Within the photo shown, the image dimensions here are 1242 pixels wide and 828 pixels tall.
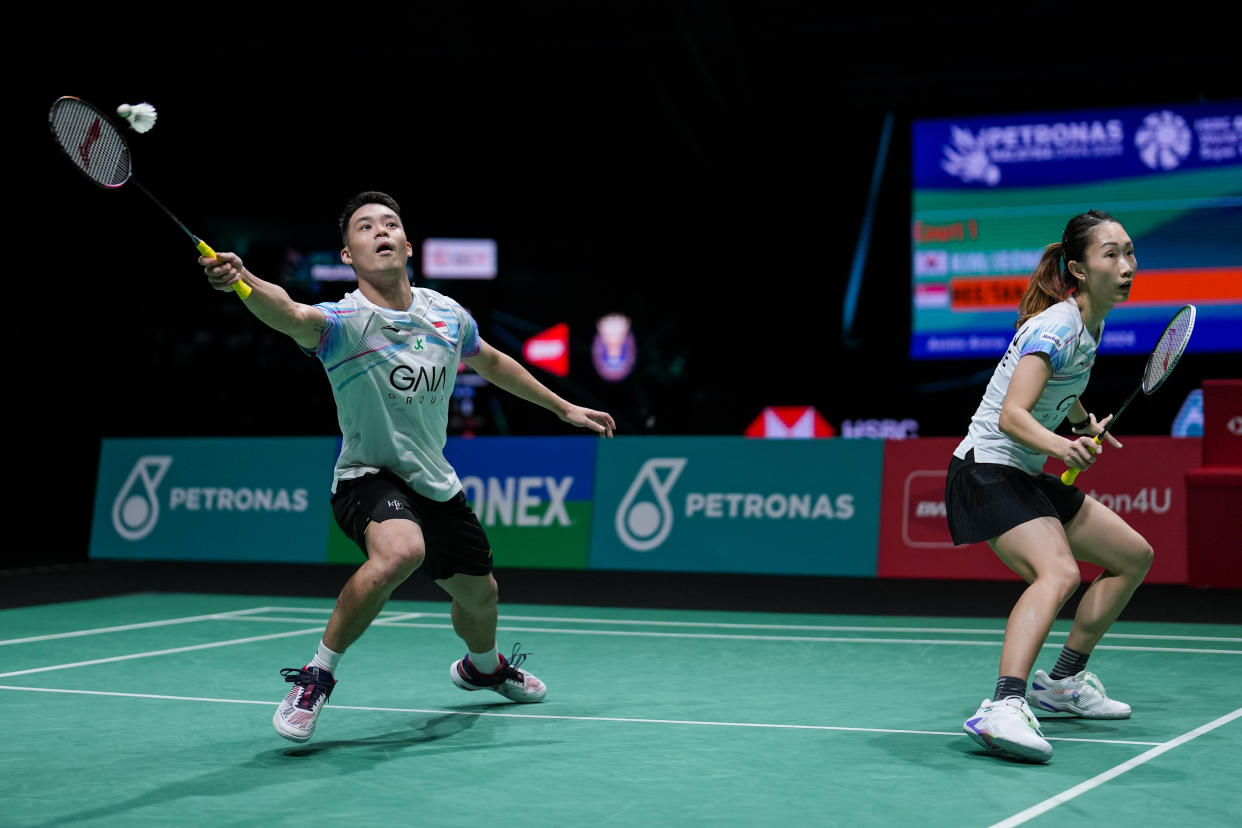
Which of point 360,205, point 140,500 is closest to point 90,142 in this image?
point 360,205

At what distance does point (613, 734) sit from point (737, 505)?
4902mm

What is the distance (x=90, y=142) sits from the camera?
4688 millimetres

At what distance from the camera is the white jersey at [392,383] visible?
4.77 metres

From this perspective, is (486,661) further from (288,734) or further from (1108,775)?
(1108,775)

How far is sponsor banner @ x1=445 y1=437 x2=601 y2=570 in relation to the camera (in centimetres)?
1008

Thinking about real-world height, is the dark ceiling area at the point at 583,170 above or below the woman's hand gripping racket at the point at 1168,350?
above

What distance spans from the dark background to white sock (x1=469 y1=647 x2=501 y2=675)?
9.04 metres

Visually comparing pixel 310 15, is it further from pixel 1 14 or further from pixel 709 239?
pixel 709 239

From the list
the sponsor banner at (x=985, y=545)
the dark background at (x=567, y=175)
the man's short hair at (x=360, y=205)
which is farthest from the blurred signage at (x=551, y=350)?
the man's short hair at (x=360, y=205)

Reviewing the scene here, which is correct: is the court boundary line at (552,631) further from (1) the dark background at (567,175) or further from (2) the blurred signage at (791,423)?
(2) the blurred signage at (791,423)

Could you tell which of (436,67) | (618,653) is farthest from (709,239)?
(618,653)

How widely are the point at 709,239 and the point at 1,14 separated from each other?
9571mm

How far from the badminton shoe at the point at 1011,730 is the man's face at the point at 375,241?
2376 mm

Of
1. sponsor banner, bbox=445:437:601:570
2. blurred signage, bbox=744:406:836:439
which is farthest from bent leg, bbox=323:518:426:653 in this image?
blurred signage, bbox=744:406:836:439
